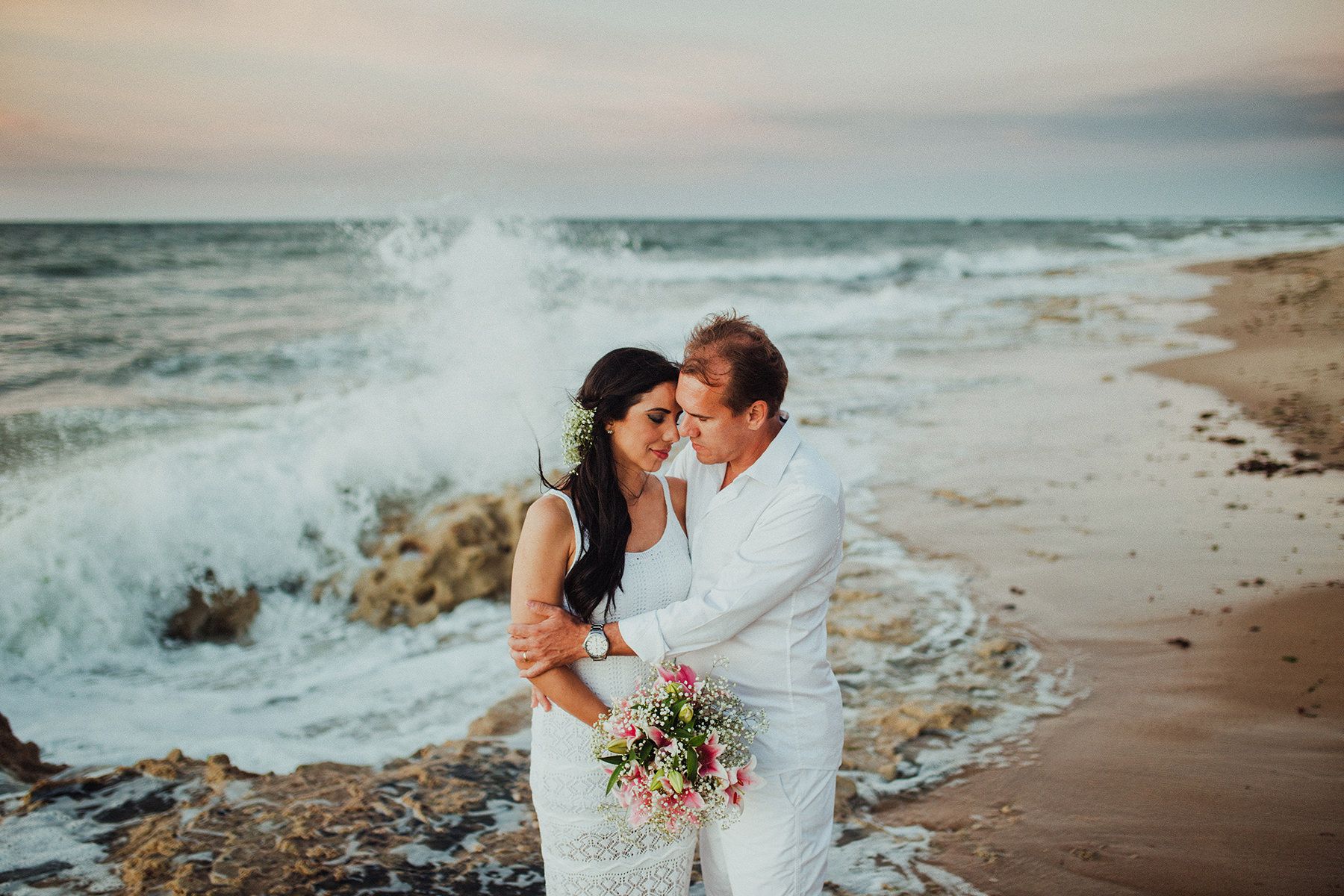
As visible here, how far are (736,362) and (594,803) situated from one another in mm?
1511

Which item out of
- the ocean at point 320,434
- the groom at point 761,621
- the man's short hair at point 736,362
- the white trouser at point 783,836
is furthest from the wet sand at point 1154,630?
the man's short hair at point 736,362

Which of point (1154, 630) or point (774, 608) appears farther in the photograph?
point (1154, 630)

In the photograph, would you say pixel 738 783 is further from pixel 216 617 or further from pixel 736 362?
pixel 216 617

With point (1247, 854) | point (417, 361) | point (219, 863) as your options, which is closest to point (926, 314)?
point (417, 361)

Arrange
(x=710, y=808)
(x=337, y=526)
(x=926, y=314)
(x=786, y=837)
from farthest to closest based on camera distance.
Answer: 1. (x=926, y=314)
2. (x=337, y=526)
3. (x=786, y=837)
4. (x=710, y=808)

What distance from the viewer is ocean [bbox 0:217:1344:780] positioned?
19.1 feet

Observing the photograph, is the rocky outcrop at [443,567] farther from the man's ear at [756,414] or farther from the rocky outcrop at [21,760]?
the man's ear at [756,414]

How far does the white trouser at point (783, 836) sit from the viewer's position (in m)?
2.69

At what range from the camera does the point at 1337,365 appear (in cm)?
1244

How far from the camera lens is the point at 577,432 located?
9.28 ft

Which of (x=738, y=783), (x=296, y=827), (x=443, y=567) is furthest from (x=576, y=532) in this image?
(x=443, y=567)

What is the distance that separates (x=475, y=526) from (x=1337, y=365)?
42.0 feet

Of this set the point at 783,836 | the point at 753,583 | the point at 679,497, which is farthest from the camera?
the point at 679,497

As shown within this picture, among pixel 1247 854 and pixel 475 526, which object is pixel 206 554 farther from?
pixel 1247 854
